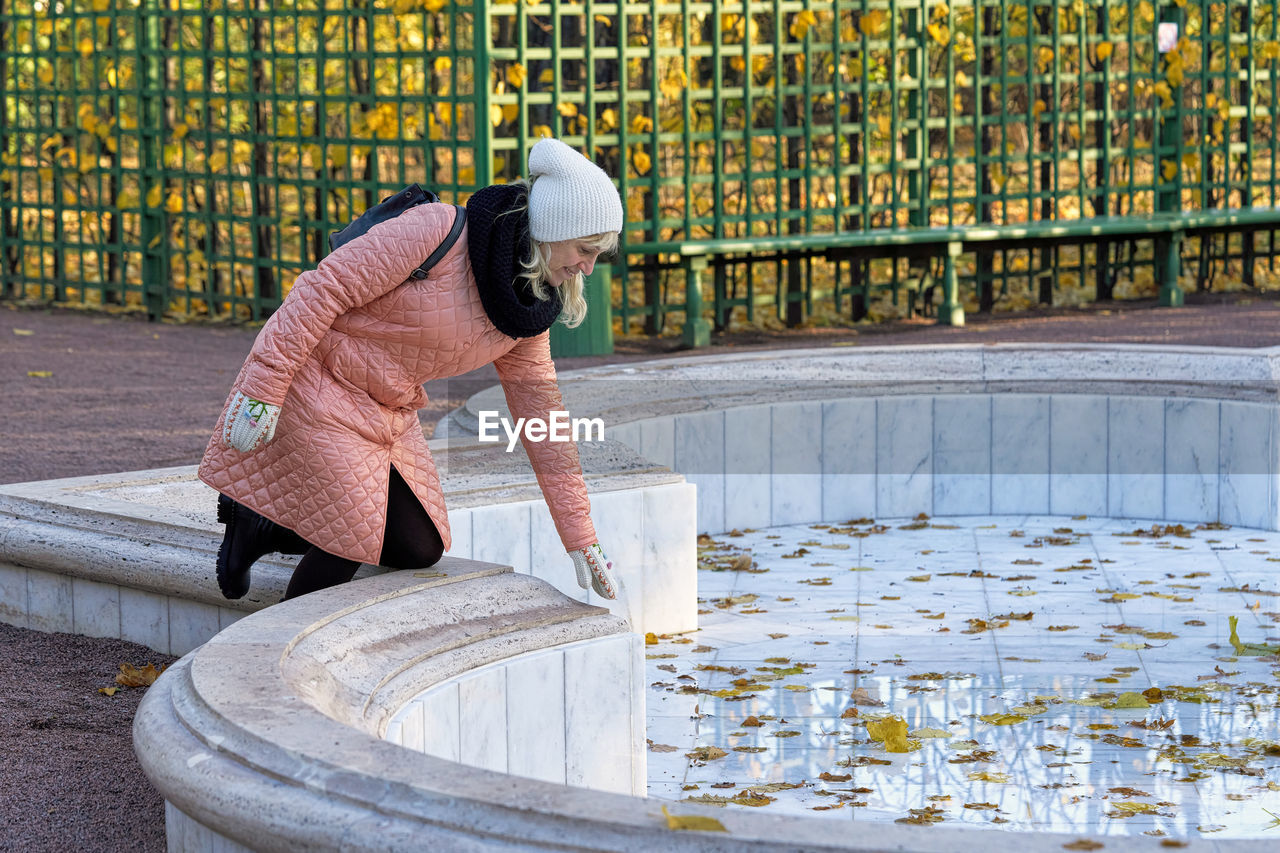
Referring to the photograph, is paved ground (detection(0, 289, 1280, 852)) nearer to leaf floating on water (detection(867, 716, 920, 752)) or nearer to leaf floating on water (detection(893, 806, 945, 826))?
leaf floating on water (detection(893, 806, 945, 826))

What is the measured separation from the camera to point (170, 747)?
9.34ft

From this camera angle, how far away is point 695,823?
238 centimetres

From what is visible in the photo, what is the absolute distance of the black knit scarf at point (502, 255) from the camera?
11.6ft

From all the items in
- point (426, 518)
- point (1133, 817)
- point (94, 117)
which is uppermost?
point (94, 117)

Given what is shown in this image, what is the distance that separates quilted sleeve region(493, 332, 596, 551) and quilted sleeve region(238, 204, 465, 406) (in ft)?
1.47

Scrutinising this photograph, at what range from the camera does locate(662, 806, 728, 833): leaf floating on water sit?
236 cm

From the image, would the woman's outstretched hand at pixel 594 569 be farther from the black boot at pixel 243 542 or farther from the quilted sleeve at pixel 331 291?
the quilted sleeve at pixel 331 291

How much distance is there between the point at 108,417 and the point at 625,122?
3.92 m

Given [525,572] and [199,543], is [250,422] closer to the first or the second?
[199,543]

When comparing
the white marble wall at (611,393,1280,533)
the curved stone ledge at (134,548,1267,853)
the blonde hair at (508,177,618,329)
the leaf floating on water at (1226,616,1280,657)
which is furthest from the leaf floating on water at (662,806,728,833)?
the white marble wall at (611,393,1280,533)

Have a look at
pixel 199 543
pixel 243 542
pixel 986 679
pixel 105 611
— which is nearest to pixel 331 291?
pixel 243 542

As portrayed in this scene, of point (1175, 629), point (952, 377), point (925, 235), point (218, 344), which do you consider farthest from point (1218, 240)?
point (1175, 629)

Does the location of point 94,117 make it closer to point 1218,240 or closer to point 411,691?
point 1218,240

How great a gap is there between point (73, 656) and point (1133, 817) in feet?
8.30
